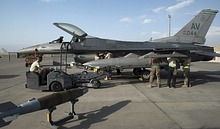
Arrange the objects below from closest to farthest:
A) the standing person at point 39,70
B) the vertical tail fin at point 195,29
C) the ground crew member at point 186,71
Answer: the standing person at point 39,70
the ground crew member at point 186,71
the vertical tail fin at point 195,29

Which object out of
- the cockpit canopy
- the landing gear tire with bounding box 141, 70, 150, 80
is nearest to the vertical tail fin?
the landing gear tire with bounding box 141, 70, 150, 80

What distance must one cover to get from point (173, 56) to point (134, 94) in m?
3.91

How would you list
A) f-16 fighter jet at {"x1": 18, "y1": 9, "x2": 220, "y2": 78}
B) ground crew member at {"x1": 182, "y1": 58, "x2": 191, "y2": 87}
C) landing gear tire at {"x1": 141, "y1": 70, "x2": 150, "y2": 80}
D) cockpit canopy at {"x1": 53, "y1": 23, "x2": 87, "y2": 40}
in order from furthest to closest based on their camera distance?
landing gear tire at {"x1": 141, "y1": 70, "x2": 150, "y2": 80} < cockpit canopy at {"x1": 53, "y1": 23, "x2": 87, "y2": 40} < f-16 fighter jet at {"x1": 18, "y1": 9, "x2": 220, "y2": 78} < ground crew member at {"x1": 182, "y1": 58, "x2": 191, "y2": 87}

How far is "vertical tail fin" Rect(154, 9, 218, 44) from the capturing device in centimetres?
1508

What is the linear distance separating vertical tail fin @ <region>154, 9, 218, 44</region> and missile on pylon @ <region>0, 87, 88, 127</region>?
11442 mm

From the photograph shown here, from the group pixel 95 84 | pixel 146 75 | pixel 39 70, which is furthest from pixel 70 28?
pixel 146 75

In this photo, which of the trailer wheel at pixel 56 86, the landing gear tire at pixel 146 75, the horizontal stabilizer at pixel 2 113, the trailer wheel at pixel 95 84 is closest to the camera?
the horizontal stabilizer at pixel 2 113

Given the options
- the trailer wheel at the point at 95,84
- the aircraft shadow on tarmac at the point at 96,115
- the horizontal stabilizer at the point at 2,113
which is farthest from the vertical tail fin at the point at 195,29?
the horizontal stabilizer at the point at 2,113

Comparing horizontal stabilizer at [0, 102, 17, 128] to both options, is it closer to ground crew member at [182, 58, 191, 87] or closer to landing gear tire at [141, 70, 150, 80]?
ground crew member at [182, 58, 191, 87]

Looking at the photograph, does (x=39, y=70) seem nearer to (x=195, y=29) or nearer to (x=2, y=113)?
(x=2, y=113)

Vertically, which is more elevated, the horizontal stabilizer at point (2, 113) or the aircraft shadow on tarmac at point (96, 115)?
the horizontal stabilizer at point (2, 113)

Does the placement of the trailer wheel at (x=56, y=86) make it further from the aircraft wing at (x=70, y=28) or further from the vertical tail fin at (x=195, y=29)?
the vertical tail fin at (x=195, y=29)

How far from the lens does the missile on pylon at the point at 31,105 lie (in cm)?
361

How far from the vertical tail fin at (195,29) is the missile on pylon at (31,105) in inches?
450
